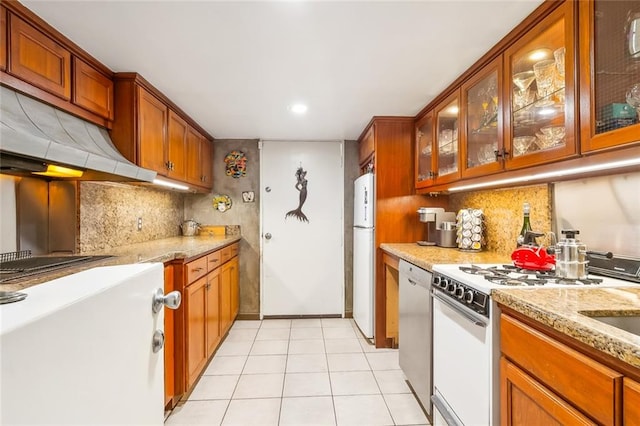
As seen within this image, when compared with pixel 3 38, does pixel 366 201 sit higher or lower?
lower

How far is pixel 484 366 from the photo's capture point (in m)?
1.26

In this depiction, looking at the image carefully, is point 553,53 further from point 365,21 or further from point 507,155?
point 365,21

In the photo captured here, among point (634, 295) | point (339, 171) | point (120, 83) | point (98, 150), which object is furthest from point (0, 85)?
point (339, 171)

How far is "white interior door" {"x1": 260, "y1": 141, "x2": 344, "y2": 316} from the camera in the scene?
3770 millimetres

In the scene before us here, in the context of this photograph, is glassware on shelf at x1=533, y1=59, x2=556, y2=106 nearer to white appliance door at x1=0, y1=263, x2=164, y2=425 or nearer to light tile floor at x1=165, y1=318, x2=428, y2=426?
white appliance door at x1=0, y1=263, x2=164, y2=425

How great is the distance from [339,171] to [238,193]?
1275 millimetres

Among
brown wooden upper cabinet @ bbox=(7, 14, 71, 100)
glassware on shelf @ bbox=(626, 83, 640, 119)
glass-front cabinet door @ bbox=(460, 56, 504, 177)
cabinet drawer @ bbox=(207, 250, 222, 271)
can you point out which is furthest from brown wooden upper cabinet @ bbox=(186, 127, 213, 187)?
glassware on shelf @ bbox=(626, 83, 640, 119)

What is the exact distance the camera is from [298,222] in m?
3.78

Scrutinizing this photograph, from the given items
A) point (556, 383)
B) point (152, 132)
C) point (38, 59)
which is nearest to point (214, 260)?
point (152, 132)

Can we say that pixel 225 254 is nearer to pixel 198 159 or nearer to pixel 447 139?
pixel 198 159

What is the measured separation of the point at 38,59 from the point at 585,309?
2.42m

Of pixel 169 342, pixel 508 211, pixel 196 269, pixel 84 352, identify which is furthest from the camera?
pixel 196 269

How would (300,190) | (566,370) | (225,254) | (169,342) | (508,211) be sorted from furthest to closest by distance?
1. (300,190)
2. (225,254)
3. (508,211)
4. (169,342)
5. (566,370)

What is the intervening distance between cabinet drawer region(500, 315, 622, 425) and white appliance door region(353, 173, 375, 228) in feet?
6.00
